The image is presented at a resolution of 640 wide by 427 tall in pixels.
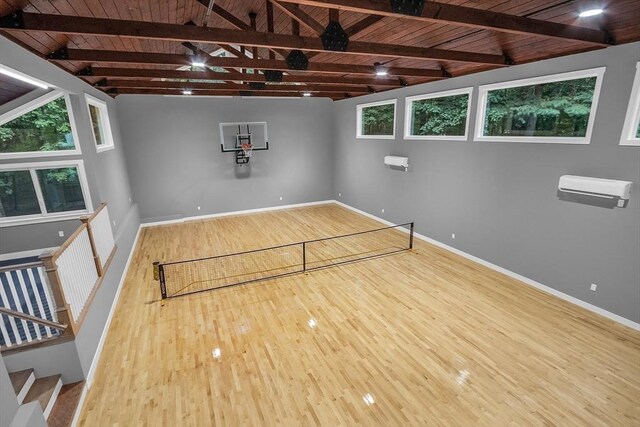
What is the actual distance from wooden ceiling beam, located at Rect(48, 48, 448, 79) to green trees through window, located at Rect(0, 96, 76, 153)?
2427mm

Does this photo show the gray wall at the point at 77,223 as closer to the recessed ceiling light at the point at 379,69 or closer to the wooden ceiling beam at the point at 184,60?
the wooden ceiling beam at the point at 184,60

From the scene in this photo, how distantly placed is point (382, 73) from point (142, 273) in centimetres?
539

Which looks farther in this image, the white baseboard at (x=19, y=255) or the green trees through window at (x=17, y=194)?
the white baseboard at (x=19, y=255)

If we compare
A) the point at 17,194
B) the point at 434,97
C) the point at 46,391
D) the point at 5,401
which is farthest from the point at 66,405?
the point at 434,97

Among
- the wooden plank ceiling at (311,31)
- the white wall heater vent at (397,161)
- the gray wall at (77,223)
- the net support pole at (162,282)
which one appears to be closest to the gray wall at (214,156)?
the gray wall at (77,223)

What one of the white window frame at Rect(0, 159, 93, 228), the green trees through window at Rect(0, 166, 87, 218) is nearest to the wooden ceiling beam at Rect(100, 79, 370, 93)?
the white window frame at Rect(0, 159, 93, 228)

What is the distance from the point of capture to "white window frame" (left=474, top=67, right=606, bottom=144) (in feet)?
12.0

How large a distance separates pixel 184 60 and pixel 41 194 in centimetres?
452

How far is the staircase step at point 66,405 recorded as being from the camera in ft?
8.09

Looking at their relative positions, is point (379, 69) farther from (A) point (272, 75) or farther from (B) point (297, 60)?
(A) point (272, 75)

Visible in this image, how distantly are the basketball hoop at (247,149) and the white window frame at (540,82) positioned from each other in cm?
567

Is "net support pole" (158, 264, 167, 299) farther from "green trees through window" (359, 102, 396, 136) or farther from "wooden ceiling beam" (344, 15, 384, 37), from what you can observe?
"green trees through window" (359, 102, 396, 136)

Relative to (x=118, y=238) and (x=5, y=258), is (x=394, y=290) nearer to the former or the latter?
(x=118, y=238)

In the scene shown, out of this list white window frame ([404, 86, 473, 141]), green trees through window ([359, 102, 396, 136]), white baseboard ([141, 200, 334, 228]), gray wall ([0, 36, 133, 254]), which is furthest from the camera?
white baseboard ([141, 200, 334, 228])
